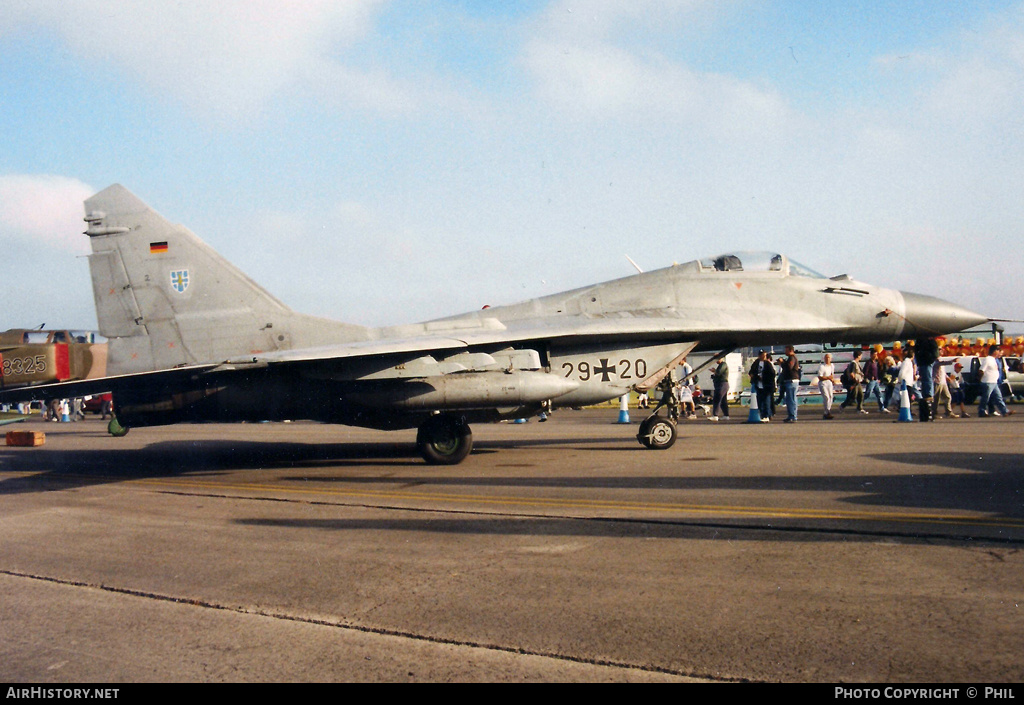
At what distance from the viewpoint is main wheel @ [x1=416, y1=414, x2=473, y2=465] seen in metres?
12.2

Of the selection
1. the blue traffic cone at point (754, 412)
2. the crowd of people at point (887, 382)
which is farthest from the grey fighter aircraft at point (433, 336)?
the blue traffic cone at point (754, 412)

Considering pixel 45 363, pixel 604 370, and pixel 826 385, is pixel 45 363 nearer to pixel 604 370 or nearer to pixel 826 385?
pixel 604 370

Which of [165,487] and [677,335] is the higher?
[677,335]

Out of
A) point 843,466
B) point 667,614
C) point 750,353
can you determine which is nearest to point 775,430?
point 843,466

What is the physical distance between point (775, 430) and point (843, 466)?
641cm

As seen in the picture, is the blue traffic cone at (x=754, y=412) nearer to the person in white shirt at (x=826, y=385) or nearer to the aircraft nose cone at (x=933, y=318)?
the person in white shirt at (x=826, y=385)

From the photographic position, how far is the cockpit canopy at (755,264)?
1333 centimetres

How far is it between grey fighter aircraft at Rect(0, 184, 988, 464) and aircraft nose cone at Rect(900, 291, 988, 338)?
0.02 m

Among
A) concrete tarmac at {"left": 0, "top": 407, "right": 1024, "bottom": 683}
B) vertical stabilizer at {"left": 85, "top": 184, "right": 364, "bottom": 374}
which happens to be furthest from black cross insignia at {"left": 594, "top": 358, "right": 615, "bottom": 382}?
vertical stabilizer at {"left": 85, "top": 184, "right": 364, "bottom": 374}

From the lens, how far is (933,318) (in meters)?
13.4

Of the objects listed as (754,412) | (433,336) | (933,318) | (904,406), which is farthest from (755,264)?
(904,406)

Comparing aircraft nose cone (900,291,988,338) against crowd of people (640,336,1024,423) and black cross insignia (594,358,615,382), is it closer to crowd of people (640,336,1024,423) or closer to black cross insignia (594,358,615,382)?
crowd of people (640,336,1024,423)

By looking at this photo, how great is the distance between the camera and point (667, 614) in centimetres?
453

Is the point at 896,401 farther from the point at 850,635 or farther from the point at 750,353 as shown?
the point at 850,635
